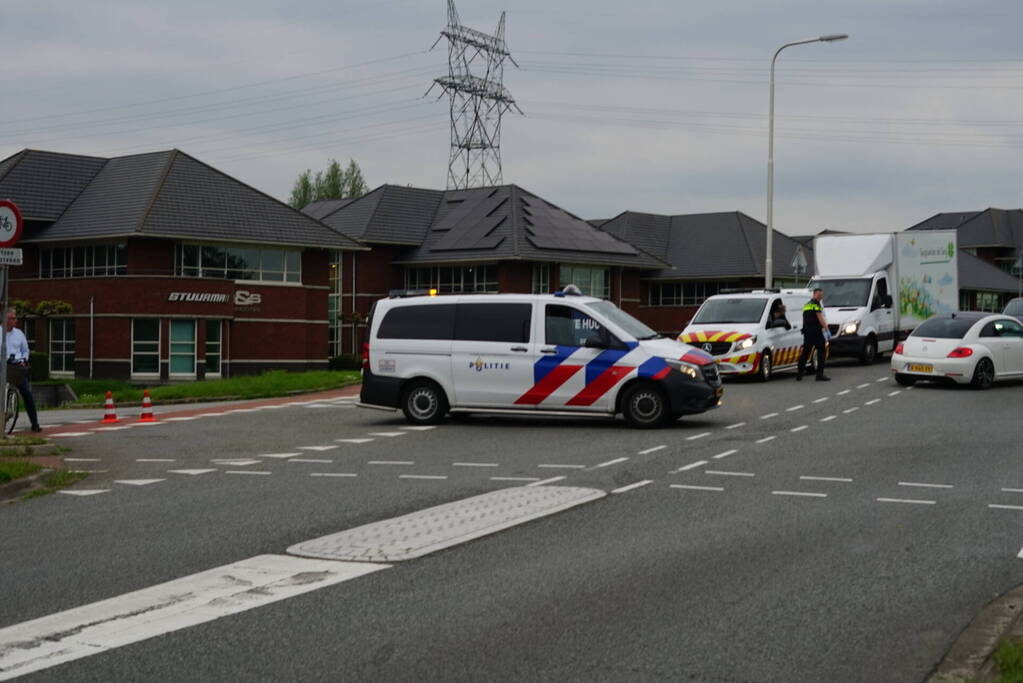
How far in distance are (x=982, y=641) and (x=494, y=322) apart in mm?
12042

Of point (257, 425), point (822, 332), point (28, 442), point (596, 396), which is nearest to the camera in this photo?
point (28, 442)

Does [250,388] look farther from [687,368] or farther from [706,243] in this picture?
[706,243]

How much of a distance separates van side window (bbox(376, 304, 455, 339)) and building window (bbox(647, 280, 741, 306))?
163 ft

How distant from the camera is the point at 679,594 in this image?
6848 mm

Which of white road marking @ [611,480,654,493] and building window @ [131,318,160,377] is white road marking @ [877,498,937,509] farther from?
building window @ [131,318,160,377]

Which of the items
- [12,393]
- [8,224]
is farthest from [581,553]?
[12,393]

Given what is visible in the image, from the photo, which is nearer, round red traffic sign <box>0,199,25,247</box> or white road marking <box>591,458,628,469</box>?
white road marking <box>591,458,628,469</box>

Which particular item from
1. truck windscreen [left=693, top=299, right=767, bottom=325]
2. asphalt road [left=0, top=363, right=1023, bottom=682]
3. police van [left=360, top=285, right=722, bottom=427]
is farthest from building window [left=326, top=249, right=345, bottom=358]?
asphalt road [left=0, top=363, right=1023, bottom=682]

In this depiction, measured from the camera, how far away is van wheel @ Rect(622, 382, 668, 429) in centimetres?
1664

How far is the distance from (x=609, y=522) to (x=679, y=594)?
7.76 ft

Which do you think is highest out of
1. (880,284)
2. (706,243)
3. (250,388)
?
(706,243)

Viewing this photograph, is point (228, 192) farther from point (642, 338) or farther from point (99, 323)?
point (642, 338)

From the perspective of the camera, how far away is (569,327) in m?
17.2

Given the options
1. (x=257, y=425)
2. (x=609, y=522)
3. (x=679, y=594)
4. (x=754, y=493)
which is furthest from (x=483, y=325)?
(x=679, y=594)
